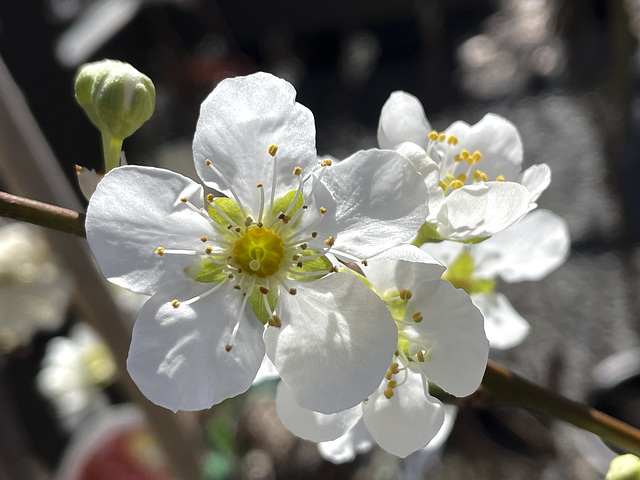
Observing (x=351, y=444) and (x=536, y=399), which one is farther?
(x=351, y=444)

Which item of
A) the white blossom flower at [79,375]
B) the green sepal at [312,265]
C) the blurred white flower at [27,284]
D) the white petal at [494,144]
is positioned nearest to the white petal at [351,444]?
the green sepal at [312,265]

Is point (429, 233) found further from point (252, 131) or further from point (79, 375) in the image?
point (79, 375)

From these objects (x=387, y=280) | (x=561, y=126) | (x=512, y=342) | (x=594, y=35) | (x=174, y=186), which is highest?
(x=174, y=186)

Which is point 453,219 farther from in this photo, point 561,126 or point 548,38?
point 548,38

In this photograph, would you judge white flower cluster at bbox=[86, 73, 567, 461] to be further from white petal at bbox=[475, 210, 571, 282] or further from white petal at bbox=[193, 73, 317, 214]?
white petal at bbox=[475, 210, 571, 282]

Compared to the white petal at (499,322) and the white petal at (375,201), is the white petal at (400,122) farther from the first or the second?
the white petal at (499,322)

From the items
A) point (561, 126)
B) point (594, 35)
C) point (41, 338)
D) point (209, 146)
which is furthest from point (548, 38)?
point (209, 146)

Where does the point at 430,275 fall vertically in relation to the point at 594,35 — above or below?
above

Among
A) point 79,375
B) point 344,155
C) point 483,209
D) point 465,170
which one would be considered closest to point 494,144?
point 465,170
